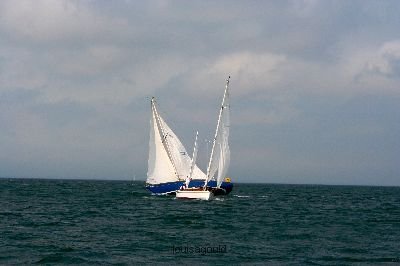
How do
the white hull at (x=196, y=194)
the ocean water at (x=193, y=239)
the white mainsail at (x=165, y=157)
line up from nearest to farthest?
the ocean water at (x=193, y=239), the white hull at (x=196, y=194), the white mainsail at (x=165, y=157)

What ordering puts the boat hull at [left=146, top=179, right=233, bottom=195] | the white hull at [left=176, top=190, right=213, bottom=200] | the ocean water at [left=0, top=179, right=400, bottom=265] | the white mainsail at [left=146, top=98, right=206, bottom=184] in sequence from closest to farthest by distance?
the ocean water at [left=0, top=179, right=400, bottom=265]
the white hull at [left=176, top=190, right=213, bottom=200]
the boat hull at [left=146, top=179, right=233, bottom=195]
the white mainsail at [left=146, top=98, right=206, bottom=184]

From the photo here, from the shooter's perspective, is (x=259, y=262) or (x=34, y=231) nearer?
(x=259, y=262)

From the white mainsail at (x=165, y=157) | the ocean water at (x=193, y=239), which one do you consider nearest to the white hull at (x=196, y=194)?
the white mainsail at (x=165, y=157)

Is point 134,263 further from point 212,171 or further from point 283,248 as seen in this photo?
point 212,171

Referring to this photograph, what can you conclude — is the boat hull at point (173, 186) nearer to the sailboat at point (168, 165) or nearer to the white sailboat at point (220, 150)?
the sailboat at point (168, 165)

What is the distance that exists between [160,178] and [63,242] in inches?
2165

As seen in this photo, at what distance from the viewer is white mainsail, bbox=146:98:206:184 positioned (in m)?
89.9

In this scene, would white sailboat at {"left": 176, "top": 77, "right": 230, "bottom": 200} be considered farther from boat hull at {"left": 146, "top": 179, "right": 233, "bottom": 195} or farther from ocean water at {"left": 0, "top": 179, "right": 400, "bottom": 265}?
ocean water at {"left": 0, "top": 179, "right": 400, "bottom": 265}

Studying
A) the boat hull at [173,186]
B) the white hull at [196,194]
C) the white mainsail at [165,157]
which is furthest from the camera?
the white mainsail at [165,157]

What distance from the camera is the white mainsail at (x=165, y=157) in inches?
3541

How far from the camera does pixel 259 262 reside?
28.8 meters

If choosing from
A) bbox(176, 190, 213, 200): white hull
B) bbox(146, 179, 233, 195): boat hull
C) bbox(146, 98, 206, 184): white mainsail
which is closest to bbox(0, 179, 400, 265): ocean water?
bbox(176, 190, 213, 200): white hull

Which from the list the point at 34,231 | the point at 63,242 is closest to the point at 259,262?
the point at 63,242

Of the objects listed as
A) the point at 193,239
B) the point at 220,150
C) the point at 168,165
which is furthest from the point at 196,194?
the point at 193,239
